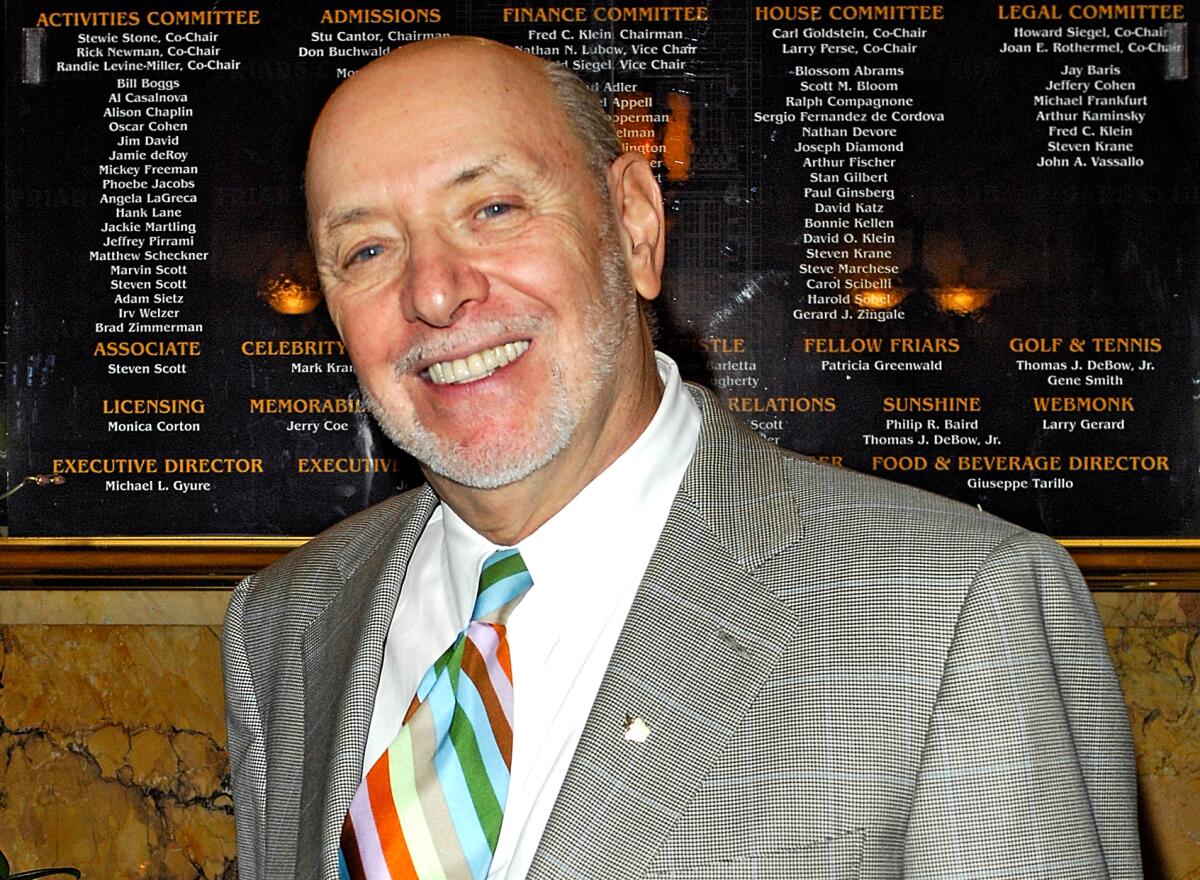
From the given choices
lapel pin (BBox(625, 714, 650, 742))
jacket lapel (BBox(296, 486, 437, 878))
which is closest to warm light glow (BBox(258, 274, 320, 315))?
jacket lapel (BBox(296, 486, 437, 878))

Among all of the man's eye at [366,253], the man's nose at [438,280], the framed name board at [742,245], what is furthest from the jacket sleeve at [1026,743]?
the framed name board at [742,245]

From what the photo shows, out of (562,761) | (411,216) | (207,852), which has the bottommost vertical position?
(207,852)

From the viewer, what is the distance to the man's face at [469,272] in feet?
4.99

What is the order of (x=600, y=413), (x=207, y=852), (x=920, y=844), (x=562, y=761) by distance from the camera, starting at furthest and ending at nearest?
(x=207, y=852) < (x=600, y=413) < (x=562, y=761) < (x=920, y=844)

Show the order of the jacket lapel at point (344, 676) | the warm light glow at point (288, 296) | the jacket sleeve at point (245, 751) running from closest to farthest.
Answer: the jacket lapel at point (344, 676), the jacket sleeve at point (245, 751), the warm light glow at point (288, 296)

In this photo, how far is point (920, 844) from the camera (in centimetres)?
128

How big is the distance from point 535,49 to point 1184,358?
138 cm

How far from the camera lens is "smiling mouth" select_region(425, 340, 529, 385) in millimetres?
1528

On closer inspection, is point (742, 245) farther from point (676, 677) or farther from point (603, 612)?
point (676, 677)

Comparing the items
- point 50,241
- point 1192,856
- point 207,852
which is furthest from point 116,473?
point 1192,856

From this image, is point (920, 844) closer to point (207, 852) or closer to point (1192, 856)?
point (1192, 856)

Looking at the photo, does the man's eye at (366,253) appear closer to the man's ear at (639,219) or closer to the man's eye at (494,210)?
the man's eye at (494,210)

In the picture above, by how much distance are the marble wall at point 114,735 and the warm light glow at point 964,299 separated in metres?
1.53

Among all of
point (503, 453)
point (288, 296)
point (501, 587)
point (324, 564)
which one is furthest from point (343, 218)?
point (288, 296)
